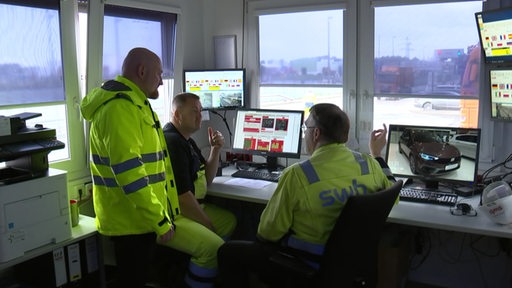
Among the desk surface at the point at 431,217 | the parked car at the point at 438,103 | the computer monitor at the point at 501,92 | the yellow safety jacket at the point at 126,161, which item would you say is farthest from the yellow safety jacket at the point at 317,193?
the parked car at the point at 438,103

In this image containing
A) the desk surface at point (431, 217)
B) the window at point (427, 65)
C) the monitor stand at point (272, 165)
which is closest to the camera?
the desk surface at point (431, 217)

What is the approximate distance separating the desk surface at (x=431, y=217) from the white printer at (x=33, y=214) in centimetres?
91

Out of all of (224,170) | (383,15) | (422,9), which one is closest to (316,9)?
(383,15)

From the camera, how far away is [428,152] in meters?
2.92

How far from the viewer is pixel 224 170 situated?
3539 mm

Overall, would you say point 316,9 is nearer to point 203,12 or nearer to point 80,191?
point 203,12

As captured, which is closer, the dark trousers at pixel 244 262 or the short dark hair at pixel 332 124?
the short dark hair at pixel 332 124

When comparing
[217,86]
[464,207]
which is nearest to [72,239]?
[217,86]

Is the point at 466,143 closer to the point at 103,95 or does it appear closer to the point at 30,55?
the point at 103,95

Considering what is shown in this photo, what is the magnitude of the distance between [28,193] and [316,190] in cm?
144

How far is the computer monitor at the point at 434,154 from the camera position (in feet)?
9.30

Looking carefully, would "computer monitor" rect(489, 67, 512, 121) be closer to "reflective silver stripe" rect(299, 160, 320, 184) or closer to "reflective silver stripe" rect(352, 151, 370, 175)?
"reflective silver stripe" rect(352, 151, 370, 175)

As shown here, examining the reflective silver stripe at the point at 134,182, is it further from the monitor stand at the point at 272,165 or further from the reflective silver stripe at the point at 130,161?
the monitor stand at the point at 272,165

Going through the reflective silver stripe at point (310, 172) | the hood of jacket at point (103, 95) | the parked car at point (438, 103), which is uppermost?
the hood of jacket at point (103, 95)
